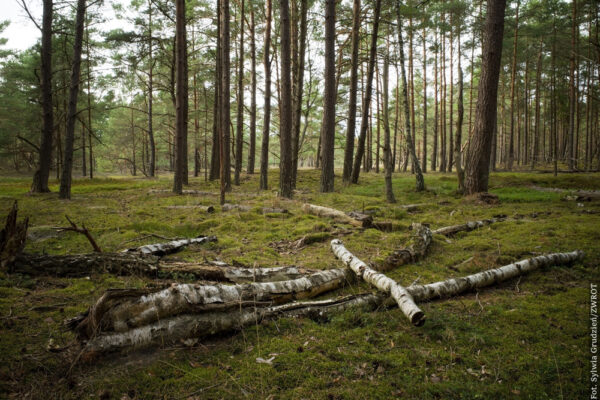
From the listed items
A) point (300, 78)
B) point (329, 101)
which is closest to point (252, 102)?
point (300, 78)

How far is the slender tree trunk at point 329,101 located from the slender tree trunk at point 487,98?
5.29 m

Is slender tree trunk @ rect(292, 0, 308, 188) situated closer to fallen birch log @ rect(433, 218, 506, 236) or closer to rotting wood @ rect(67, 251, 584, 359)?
fallen birch log @ rect(433, 218, 506, 236)

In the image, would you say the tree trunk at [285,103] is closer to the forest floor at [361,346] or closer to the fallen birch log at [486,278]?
the forest floor at [361,346]

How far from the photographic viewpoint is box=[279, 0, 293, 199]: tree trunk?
10.3 meters

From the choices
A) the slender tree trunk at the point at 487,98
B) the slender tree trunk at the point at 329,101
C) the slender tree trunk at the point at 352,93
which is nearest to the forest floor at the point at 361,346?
the slender tree trunk at the point at 487,98

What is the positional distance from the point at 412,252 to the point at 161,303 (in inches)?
156

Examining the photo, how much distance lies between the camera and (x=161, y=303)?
8.24 ft

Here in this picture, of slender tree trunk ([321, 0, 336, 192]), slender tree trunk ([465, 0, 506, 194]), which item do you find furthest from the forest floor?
slender tree trunk ([321, 0, 336, 192])

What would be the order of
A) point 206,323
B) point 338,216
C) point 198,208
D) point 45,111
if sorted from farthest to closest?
point 45,111 → point 198,208 → point 338,216 → point 206,323

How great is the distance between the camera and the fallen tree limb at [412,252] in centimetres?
452

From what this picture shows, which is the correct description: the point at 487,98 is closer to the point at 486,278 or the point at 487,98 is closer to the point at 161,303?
the point at 486,278

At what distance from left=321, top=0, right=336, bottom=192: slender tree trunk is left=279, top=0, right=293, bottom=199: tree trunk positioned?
1.91 meters

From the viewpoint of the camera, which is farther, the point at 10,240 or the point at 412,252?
the point at 412,252

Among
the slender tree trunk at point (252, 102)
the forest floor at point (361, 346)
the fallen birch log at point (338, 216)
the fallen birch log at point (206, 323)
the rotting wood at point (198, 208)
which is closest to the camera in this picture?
the forest floor at point (361, 346)
